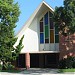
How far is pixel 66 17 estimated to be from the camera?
3350cm

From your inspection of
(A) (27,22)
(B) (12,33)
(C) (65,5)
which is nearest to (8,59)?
(B) (12,33)

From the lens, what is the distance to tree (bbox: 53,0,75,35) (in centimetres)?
3297

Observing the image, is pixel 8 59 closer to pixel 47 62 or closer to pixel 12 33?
pixel 12 33

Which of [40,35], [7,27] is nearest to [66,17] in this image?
[7,27]

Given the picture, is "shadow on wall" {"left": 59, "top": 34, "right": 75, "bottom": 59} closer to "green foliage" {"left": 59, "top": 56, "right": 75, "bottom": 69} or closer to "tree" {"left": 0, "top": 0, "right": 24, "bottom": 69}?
"green foliage" {"left": 59, "top": 56, "right": 75, "bottom": 69}

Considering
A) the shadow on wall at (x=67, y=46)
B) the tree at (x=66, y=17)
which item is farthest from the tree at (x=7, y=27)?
the shadow on wall at (x=67, y=46)

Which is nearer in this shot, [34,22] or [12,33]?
[12,33]

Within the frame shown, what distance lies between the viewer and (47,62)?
44312mm

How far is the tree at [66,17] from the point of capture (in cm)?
3297

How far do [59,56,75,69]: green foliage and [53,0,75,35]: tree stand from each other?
15.2ft

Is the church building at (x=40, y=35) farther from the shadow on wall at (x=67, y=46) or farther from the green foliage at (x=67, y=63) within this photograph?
the green foliage at (x=67, y=63)

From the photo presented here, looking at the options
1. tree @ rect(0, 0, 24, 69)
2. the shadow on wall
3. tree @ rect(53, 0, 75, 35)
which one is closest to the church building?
the shadow on wall

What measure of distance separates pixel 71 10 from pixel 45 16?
9308mm

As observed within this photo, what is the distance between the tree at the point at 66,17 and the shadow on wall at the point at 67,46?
453cm
